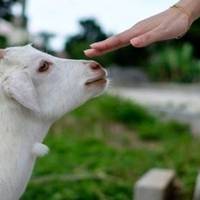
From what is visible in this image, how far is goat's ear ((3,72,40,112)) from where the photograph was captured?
1825mm

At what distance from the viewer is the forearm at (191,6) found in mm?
1928

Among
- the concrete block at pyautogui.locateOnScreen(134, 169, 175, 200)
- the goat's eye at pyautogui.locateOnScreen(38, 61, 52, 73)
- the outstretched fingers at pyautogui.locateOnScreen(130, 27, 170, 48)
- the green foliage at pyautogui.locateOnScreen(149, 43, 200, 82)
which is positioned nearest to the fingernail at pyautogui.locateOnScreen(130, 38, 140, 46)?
the outstretched fingers at pyautogui.locateOnScreen(130, 27, 170, 48)

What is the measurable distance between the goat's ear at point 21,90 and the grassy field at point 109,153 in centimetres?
179

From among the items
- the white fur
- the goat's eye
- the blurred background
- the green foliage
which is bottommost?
the green foliage

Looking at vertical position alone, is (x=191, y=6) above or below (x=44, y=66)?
above

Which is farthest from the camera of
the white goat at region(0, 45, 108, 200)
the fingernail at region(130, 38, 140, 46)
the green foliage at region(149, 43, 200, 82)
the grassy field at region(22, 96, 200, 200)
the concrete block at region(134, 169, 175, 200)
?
the green foliage at region(149, 43, 200, 82)

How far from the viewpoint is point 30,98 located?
1.84m

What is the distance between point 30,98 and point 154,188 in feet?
4.71

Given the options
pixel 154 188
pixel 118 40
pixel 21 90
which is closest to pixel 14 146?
pixel 21 90

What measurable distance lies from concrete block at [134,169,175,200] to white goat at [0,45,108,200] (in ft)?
4.08

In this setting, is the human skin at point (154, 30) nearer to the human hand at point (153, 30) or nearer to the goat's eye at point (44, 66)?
the human hand at point (153, 30)

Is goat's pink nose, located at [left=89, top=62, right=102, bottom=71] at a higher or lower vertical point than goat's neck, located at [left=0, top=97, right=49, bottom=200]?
higher

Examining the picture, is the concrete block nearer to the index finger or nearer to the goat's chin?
the goat's chin

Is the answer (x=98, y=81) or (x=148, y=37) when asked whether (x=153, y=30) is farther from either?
(x=98, y=81)
